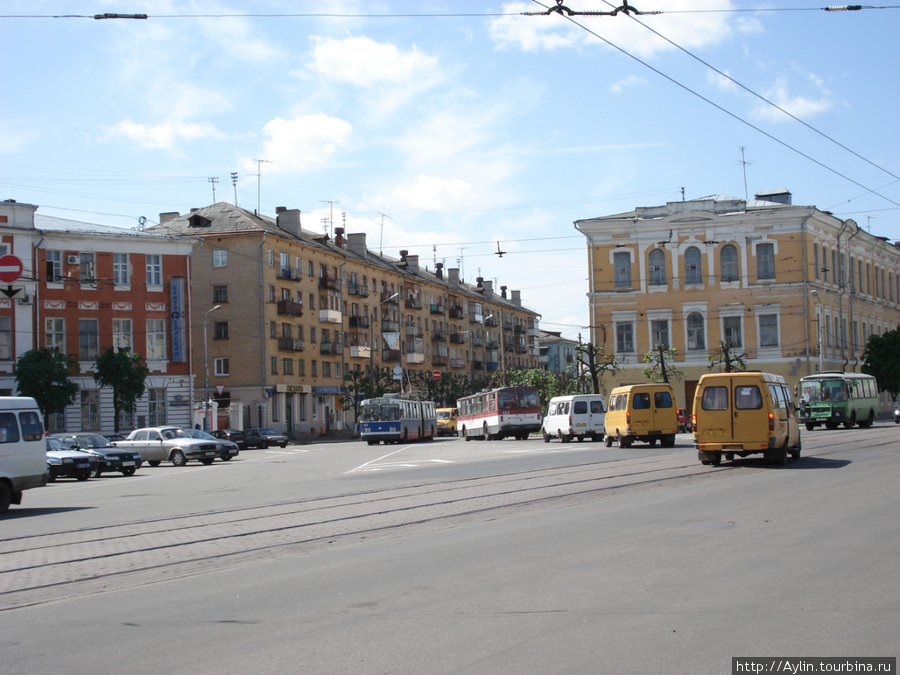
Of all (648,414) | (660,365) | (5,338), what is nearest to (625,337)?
(660,365)

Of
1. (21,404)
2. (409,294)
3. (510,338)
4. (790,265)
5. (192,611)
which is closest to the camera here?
(192,611)

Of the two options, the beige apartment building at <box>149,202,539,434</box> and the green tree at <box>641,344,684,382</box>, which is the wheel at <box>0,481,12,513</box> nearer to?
the beige apartment building at <box>149,202,539,434</box>

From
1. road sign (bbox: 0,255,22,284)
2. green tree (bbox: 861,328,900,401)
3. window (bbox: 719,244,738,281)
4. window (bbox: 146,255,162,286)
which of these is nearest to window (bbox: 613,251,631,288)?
window (bbox: 719,244,738,281)

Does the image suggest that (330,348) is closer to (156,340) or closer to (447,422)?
(447,422)

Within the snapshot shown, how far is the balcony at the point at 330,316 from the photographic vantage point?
82.1m

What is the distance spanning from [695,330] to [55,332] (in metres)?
40.1

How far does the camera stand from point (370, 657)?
6.37 m

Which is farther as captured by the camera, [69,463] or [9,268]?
[69,463]

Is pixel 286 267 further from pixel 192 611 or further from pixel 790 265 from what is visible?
pixel 192 611

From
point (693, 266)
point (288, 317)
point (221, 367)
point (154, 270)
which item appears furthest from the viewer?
point (288, 317)

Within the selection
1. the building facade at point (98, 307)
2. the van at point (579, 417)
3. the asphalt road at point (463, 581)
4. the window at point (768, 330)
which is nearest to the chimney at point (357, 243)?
the building facade at point (98, 307)

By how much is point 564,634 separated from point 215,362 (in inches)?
2733

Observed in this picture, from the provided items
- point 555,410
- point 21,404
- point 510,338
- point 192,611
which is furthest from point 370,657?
point 510,338

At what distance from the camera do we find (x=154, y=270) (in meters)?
63.1
